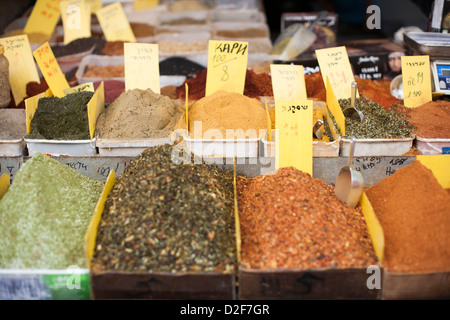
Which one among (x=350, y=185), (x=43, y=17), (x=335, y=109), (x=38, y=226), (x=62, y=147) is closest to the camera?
(x=38, y=226)

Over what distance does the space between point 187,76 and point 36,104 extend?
1127 mm

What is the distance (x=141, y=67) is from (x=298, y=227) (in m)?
1.41

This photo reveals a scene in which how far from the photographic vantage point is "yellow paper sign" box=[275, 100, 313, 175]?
1874 mm

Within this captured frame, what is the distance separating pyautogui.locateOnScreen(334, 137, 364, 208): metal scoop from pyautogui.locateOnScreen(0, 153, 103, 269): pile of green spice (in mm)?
984

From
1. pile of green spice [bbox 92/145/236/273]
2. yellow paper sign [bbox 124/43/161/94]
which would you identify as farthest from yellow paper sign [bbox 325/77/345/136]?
yellow paper sign [bbox 124/43/161/94]

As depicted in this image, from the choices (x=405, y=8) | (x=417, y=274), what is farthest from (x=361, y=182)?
(x=405, y=8)

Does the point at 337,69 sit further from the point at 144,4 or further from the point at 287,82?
the point at 144,4

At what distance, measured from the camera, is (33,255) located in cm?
139

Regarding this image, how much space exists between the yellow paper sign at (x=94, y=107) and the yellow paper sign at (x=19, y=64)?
599 mm

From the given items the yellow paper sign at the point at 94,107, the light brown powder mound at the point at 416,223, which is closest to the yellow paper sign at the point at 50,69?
the yellow paper sign at the point at 94,107

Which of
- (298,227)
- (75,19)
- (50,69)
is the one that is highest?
(75,19)

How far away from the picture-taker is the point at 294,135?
1.88m

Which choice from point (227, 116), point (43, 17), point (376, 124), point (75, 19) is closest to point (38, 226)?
point (227, 116)

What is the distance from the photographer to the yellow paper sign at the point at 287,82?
90.0 inches
